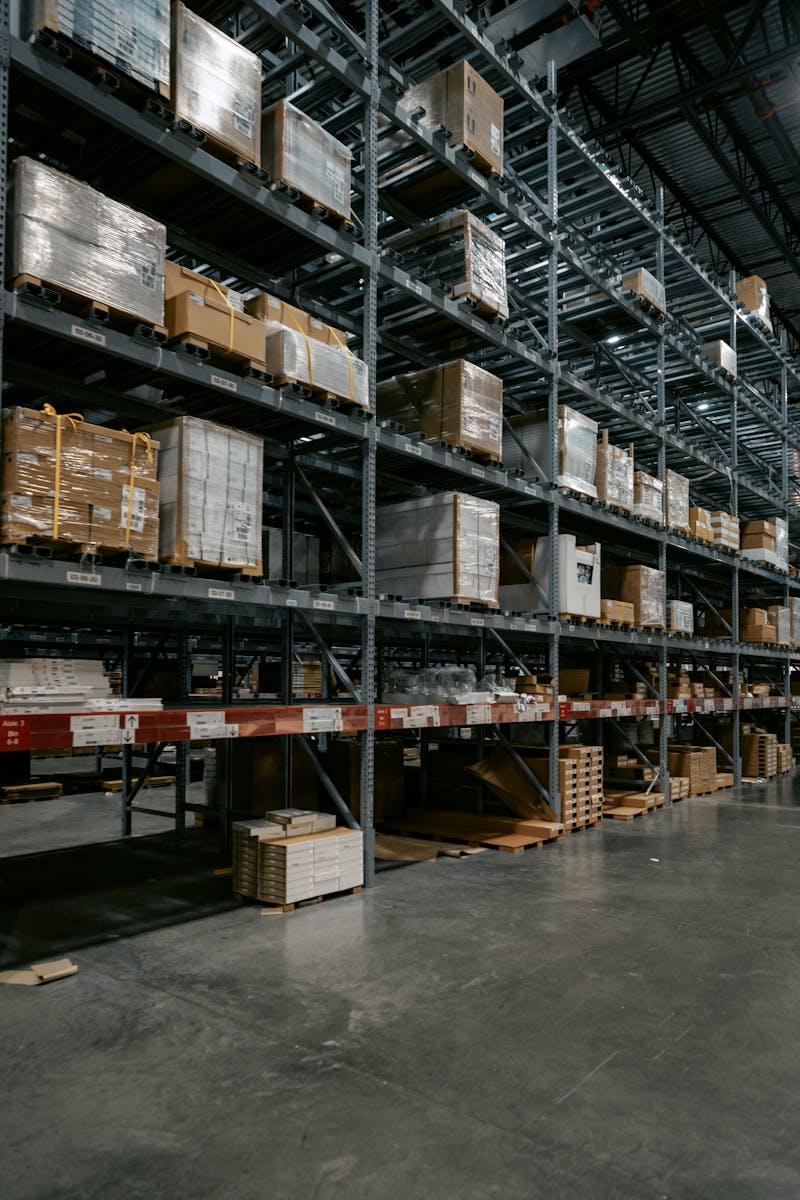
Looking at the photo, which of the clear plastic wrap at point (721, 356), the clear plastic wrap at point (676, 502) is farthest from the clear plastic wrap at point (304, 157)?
the clear plastic wrap at point (721, 356)

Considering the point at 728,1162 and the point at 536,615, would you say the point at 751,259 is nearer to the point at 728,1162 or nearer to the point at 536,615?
the point at 536,615

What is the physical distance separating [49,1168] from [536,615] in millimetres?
7141

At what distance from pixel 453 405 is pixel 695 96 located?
8.59 meters

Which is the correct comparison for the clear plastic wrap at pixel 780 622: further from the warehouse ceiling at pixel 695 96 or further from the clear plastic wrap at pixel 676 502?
the warehouse ceiling at pixel 695 96

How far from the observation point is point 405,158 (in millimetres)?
7820

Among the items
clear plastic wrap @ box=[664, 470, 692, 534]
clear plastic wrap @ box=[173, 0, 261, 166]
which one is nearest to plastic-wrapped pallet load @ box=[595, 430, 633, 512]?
clear plastic wrap @ box=[664, 470, 692, 534]

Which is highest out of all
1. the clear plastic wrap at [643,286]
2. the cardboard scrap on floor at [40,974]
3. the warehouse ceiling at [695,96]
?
Result: the warehouse ceiling at [695,96]

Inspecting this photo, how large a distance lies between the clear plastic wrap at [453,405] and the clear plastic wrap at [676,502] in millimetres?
4616

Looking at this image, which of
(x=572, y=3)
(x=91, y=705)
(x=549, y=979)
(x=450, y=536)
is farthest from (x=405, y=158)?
(x=549, y=979)

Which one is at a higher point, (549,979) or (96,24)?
(96,24)

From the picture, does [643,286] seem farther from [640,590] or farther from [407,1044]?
[407,1044]

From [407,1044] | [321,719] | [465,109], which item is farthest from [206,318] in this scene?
[407,1044]

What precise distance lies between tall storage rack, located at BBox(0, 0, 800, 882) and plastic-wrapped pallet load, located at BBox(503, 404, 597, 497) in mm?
194

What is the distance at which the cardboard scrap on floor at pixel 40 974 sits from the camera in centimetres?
444
